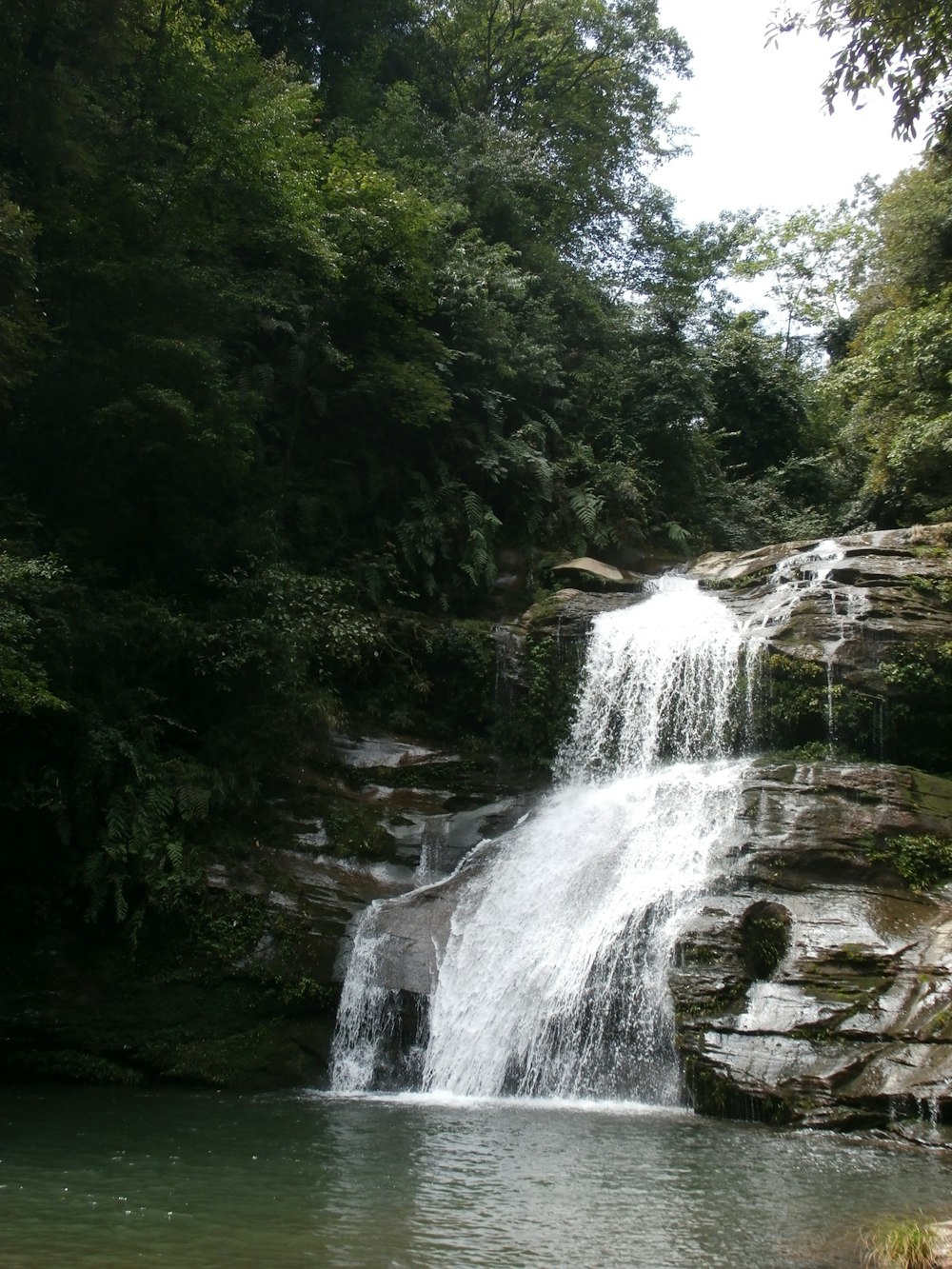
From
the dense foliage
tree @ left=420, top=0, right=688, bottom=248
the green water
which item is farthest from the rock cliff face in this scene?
tree @ left=420, top=0, right=688, bottom=248

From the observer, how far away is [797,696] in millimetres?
15328

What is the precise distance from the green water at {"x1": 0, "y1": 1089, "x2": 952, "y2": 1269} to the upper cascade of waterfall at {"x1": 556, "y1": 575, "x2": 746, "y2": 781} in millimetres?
Answer: 6895

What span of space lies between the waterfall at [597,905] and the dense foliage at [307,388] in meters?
3.17

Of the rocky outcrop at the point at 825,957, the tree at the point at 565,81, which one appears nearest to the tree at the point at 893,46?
the rocky outcrop at the point at 825,957

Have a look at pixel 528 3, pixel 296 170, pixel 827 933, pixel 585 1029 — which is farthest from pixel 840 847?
pixel 528 3

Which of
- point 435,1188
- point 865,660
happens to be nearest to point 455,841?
point 865,660

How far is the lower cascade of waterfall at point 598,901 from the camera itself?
35.8ft

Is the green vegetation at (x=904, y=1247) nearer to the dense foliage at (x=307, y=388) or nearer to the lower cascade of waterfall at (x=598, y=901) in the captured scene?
the lower cascade of waterfall at (x=598, y=901)

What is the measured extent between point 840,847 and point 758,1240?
21.3 ft

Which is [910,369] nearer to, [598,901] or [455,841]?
[455,841]

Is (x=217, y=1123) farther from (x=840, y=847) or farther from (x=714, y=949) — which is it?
(x=840, y=847)

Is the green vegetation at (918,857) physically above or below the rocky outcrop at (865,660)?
below

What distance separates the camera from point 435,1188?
709cm

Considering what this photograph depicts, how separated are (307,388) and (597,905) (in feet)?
36.3
